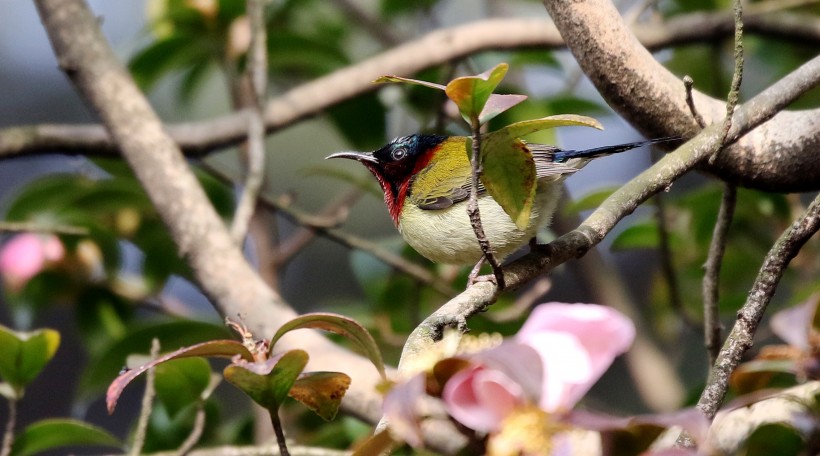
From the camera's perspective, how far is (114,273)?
9.61 feet

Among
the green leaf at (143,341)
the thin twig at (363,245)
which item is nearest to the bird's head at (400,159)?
the thin twig at (363,245)

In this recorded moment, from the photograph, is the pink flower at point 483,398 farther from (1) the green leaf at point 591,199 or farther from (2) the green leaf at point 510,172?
(1) the green leaf at point 591,199

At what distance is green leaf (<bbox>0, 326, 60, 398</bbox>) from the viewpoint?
5.63ft

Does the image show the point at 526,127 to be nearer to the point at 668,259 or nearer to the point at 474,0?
the point at 668,259

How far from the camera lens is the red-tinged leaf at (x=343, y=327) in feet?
3.51

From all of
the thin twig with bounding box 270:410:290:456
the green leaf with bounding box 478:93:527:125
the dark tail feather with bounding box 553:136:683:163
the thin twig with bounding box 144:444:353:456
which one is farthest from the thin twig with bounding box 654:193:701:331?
the thin twig with bounding box 270:410:290:456

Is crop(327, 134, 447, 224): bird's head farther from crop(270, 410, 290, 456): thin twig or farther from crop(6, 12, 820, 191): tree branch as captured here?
Result: crop(270, 410, 290, 456): thin twig

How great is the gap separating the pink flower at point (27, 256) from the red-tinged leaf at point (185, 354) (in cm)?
187

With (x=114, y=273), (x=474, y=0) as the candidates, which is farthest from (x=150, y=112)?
(x=474, y=0)

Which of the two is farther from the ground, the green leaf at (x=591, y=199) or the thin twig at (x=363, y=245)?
the green leaf at (x=591, y=199)

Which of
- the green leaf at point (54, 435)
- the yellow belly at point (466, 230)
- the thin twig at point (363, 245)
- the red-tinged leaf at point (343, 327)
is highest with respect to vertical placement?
the red-tinged leaf at point (343, 327)

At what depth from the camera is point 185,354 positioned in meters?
1.05

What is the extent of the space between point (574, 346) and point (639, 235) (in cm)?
221

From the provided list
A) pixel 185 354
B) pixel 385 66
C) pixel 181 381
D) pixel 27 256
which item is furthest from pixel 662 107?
pixel 27 256
